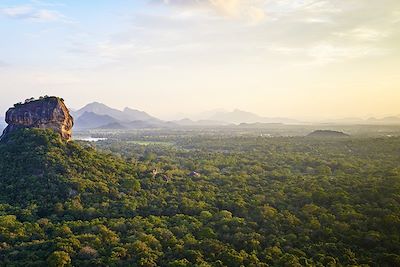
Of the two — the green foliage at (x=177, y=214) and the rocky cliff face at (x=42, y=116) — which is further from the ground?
the rocky cliff face at (x=42, y=116)

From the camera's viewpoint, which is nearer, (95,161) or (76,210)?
(76,210)

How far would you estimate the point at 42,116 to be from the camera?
5331cm

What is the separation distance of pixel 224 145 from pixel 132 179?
241 feet

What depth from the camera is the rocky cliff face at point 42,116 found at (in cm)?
5331

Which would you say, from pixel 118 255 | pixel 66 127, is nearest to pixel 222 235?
pixel 118 255

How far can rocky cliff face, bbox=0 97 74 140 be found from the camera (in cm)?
5331

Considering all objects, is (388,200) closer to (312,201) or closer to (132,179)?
(312,201)

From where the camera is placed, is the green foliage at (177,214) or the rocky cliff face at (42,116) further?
the rocky cliff face at (42,116)

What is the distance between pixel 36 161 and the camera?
149 ft

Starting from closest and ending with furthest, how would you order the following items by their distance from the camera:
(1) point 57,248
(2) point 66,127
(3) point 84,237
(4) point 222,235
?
1. (1) point 57,248
2. (3) point 84,237
3. (4) point 222,235
4. (2) point 66,127

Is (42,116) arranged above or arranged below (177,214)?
above

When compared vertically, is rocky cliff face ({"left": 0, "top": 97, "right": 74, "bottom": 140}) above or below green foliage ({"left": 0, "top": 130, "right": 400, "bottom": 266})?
above

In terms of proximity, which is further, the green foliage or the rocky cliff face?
the rocky cliff face

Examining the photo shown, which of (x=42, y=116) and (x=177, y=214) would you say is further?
(x=42, y=116)
